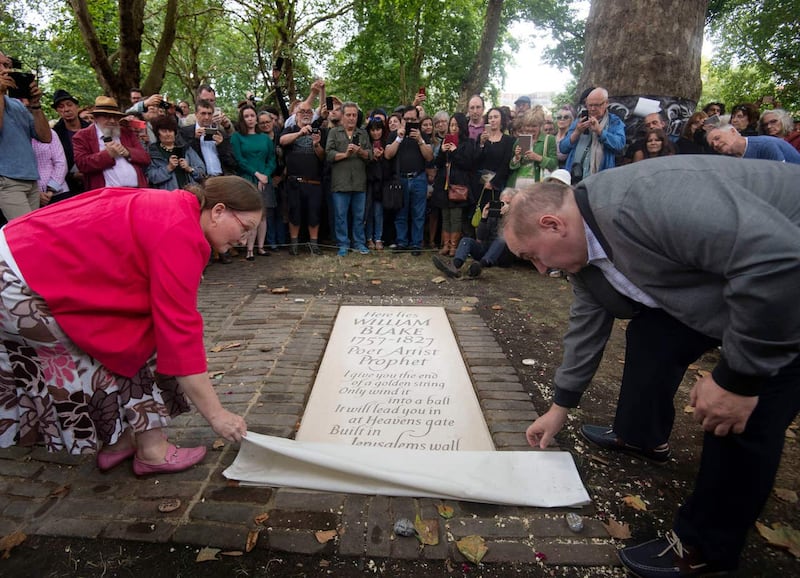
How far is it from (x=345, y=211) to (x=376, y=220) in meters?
0.56

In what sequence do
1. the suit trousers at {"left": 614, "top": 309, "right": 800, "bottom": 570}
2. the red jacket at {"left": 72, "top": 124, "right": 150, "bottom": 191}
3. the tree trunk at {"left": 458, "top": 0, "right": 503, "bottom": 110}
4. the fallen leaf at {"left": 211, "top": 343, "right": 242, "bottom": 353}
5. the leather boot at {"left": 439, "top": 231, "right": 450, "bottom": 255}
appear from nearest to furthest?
the suit trousers at {"left": 614, "top": 309, "right": 800, "bottom": 570}
the fallen leaf at {"left": 211, "top": 343, "right": 242, "bottom": 353}
the red jacket at {"left": 72, "top": 124, "right": 150, "bottom": 191}
the leather boot at {"left": 439, "top": 231, "right": 450, "bottom": 255}
the tree trunk at {"left": 458, "top": 0, "right": 503, "bottom": 110}

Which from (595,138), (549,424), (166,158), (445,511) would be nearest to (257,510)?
(445,511)

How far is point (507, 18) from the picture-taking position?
793 inches

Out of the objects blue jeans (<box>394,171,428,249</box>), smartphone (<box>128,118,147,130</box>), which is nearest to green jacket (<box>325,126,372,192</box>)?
blue jeans (<box>394,171,428,249</box>)

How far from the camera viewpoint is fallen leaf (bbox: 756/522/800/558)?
1907 millimetres

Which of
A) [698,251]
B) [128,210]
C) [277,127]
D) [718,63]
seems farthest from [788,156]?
[718,63]

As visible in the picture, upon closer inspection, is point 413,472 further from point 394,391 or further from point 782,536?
point 782,536

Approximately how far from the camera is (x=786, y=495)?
224cm

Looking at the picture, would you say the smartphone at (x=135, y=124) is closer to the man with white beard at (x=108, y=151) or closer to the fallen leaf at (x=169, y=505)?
the man with white beard at (x=108, y=151)

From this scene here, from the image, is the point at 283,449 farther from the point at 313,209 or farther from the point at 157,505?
the point at 313,209

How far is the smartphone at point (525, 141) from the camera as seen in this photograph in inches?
250

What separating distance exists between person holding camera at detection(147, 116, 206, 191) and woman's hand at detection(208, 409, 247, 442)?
4.48 meters

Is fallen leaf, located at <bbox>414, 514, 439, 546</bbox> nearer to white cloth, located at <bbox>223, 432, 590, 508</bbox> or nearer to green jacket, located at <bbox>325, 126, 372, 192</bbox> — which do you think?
white cloth, located at <bbox>223, 432, 590, 508</bbox>

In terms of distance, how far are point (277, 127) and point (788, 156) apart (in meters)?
6.01
